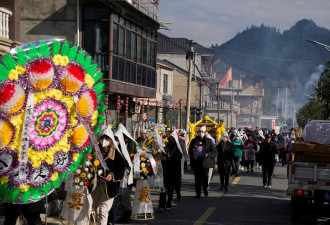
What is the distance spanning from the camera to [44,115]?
7781mm

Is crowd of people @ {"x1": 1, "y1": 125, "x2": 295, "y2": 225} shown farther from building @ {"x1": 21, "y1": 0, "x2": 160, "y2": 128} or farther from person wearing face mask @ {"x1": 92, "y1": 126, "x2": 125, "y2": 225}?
→ building @ {"x1": 21, "y1": 0, "x2": 160, "y2": 128}

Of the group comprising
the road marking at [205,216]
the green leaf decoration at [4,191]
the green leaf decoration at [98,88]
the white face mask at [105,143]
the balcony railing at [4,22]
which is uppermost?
the balcony railing at [4,22]

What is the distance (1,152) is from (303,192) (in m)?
6.94

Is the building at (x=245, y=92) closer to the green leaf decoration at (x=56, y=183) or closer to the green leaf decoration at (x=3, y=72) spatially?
the green leaf decoration at (x=56, y=183)

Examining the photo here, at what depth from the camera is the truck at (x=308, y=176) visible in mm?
12344

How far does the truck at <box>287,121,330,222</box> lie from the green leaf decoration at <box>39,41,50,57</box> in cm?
654

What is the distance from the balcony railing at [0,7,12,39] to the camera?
18109mm

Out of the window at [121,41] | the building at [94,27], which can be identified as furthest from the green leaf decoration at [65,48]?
the window at [121,41]

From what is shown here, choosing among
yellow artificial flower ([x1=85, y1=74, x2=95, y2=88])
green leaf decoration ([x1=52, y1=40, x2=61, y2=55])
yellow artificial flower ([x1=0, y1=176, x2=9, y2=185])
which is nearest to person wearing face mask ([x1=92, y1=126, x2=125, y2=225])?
yellow artificial flower ([x1=85, y1=74, x2=95, y2=88])

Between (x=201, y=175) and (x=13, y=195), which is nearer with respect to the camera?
→ (x=13, y=195)

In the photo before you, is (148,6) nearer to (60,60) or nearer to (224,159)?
(224,159)

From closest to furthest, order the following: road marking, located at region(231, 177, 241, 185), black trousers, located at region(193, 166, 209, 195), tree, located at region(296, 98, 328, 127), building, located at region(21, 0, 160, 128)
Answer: black trousers, located at region(193, 166, 209, 195) → road marking, located at region(231, 177, 241, 185) → building, located at region(21, 0, 160, 128) → tree, located at region(296, 98, 328, 127)

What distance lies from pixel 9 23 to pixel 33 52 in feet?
39.8

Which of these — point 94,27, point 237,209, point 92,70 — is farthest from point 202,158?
point 94,27
